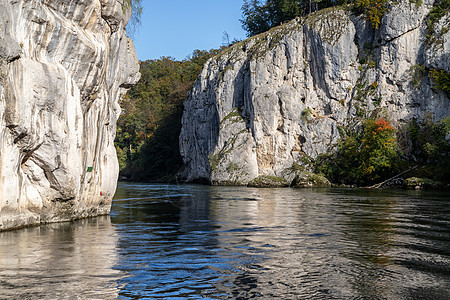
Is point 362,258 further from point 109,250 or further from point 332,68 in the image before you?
point 332,68

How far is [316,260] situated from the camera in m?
→ 11.0

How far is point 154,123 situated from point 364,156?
47.1m

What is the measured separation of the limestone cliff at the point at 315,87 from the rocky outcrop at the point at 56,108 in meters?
41.1

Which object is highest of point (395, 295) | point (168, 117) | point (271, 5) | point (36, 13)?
point (271, 5)

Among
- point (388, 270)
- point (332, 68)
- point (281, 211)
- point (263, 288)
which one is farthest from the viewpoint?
point (332, 68)

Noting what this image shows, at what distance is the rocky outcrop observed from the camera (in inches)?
552

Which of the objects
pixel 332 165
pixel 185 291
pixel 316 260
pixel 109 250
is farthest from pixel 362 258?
pixel 332 165

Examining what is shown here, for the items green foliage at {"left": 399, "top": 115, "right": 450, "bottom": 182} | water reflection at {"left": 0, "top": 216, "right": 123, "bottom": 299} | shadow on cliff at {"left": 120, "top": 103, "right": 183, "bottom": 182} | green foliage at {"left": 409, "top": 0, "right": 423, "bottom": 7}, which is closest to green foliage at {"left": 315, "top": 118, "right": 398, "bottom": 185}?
green foliage at {"left": 399, "top": 115, "right": 450, "bottom": 182}

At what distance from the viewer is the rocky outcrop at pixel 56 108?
1402 centimetres

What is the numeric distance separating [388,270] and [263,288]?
309 cm

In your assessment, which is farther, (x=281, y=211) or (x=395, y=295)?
(x=281, y=211)

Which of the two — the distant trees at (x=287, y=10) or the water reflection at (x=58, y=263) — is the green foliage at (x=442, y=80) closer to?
the distant trees at (x=287, y=10)

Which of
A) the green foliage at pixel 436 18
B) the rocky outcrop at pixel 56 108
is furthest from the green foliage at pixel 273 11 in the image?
the rocky outcrop at pixel 56 108

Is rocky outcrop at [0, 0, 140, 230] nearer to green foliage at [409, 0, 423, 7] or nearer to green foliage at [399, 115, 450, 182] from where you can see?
green foliage at [399, 115, 450, 182]
